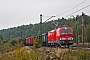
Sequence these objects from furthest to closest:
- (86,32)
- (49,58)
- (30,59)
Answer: (86,32)
(49,58)
(30,59)

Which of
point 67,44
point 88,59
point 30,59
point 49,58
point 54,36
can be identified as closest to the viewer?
point 88,59

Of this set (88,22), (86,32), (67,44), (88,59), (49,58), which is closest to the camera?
(88,59)

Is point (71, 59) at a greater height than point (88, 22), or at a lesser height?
lesser

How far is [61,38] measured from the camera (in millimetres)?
30312

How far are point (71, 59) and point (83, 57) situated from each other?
1.96 feet


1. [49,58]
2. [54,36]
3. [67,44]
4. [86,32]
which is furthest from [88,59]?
[86,32]

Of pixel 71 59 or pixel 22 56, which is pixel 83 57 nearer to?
pixel 71 59

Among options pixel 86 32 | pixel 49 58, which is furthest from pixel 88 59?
pixel 86 32

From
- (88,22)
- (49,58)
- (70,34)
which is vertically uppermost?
(88,22)

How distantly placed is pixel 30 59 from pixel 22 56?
0.52 meters

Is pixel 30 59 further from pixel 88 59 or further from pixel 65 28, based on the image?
pixel 65 28

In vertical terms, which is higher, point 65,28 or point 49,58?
point 65,28

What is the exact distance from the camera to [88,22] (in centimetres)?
10219

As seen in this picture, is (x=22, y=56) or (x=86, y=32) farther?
(x=86, y=32)
